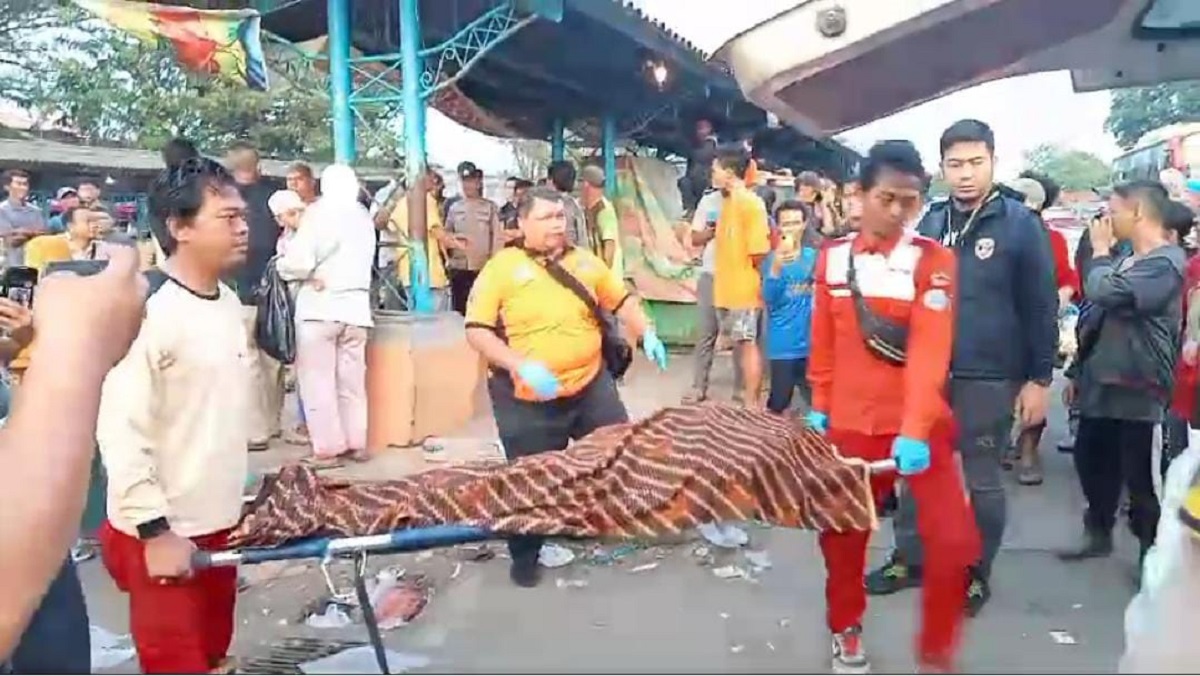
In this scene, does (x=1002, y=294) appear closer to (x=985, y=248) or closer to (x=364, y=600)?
(x=985, y=248)

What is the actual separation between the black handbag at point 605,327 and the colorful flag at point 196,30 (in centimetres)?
306

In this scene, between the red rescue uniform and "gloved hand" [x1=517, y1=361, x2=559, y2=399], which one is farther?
"gloved hand" [x1=517, y1=361, x2=559, y2=399]

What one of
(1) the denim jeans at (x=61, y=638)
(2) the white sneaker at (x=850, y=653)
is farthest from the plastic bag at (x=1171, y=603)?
(1) the denim jeans at (x=61, y=638)

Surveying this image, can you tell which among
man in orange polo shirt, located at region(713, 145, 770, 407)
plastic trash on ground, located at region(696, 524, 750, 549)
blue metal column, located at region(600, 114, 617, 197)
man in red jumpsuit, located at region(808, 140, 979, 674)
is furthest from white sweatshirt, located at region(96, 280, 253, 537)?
blue metal column, located at region(600, 114, 617, 197)

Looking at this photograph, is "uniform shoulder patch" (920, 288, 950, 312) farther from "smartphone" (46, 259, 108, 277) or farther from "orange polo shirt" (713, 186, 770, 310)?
"orange polo shirt" (713, 186, 770, 310)

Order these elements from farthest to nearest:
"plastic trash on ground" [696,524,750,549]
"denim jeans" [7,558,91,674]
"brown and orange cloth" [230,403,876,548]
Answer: "plastic trash on ground" [696,524,750,549] < "brown and orange cloth" [230,403,876,548] < "denim jeans" [7,558,91,674]

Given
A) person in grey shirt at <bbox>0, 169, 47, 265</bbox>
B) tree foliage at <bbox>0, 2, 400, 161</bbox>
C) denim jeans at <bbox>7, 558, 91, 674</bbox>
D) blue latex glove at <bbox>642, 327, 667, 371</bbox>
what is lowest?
denim jeans at <bbox>7, 558, 91, 674</bbox>

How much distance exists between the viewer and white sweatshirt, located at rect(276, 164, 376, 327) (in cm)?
622

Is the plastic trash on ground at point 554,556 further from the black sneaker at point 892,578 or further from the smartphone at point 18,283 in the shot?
the smartphone at point 18,283

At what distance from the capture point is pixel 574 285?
4.48 metres

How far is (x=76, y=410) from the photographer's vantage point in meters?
1.10

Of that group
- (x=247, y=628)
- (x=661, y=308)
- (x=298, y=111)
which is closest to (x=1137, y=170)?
(x=661, y=308)

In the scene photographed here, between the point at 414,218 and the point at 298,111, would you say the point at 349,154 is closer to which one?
the point at 414,218

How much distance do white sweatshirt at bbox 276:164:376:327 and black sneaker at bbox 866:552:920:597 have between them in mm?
3105
